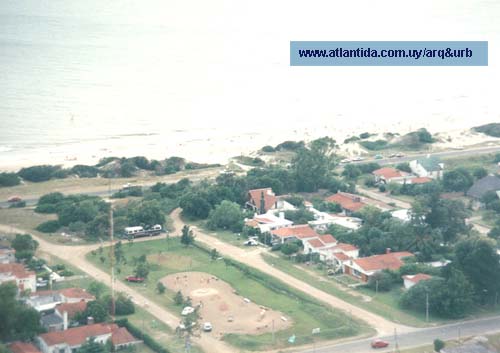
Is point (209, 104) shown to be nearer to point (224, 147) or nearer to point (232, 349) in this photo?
point (224, 147)

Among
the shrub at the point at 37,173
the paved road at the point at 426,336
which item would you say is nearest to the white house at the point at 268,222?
the paved road at the point at 426,336

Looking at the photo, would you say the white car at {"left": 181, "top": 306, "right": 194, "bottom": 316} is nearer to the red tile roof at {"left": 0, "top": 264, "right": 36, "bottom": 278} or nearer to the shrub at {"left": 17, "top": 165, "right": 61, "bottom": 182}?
the red tile roof at {"left": 0, "top": 264, "right": 36, "bottom": 278}

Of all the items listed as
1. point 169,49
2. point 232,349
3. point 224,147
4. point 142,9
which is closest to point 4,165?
point 224,147

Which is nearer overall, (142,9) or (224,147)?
(224,147)

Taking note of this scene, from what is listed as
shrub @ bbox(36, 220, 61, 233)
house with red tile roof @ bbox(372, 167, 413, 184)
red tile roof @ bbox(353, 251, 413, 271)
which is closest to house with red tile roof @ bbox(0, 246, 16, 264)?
shrub @ bbox(36, 220, 61, 233)

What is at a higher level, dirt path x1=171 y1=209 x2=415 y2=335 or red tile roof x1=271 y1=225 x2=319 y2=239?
red tile roof x1=271 y1=225 x2=319 y2=239
